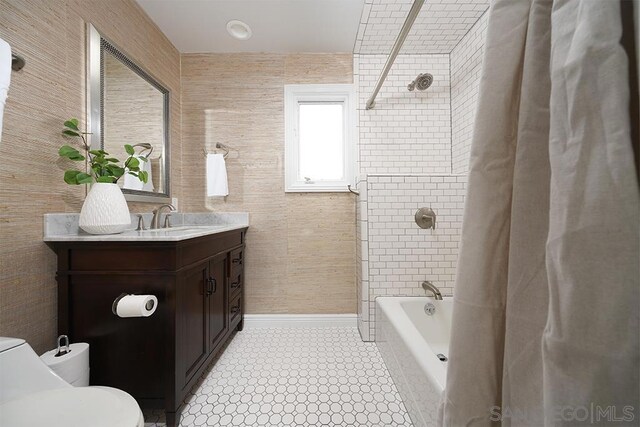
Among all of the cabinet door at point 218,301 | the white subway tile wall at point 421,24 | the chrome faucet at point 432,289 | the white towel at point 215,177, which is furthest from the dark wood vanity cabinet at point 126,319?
the white subway tile wall at point 421,24

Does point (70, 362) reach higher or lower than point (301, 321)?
higher

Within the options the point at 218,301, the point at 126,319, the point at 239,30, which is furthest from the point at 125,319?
the point at 239,30

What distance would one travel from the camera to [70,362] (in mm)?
952

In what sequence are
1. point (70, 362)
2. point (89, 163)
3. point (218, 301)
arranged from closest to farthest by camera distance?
point (70, 362), point (89, 163), point (218, 301)

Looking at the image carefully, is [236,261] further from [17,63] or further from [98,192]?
[17,63]

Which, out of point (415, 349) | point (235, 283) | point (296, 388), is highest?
point (235, 283)

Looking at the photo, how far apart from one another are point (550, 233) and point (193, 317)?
1.41 meters

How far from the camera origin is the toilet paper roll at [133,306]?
3.21 ft

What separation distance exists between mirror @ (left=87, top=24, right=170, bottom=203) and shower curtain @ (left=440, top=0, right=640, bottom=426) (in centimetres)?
180

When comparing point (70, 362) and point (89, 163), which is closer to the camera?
point (70, 362)

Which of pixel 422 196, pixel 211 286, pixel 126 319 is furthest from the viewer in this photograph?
pixel 422 196

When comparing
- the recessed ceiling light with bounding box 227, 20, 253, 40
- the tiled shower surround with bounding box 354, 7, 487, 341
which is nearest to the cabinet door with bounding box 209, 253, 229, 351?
the tiled shower surround with bounding box 354, 7, 487, 341

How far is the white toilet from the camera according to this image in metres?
0.67

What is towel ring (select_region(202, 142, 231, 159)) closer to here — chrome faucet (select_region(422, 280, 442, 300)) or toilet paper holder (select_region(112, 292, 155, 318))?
toilet paper holder (select_region(112, 292, 155, 318))
